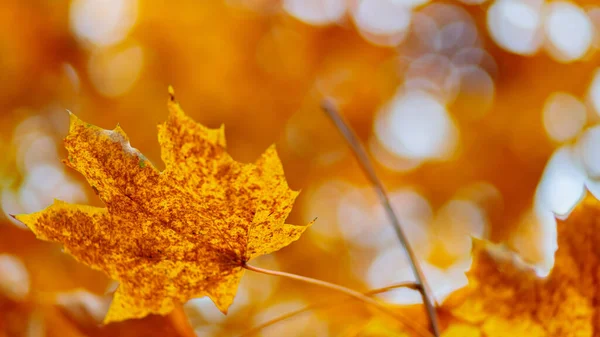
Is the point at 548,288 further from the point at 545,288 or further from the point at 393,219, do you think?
the point at 393,219

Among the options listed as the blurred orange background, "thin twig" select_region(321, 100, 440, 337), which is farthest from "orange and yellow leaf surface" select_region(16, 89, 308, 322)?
the blurred orange background

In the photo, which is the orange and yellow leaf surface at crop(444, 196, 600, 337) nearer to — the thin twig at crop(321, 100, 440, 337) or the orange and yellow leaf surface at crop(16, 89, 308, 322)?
the thin twig at crop(321, 100, 440, 337)

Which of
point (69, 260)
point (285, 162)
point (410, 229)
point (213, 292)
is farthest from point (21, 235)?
point (410, 229)

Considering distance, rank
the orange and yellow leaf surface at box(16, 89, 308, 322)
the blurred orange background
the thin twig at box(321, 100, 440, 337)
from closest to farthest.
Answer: the orange and yellow leaf surface at box(16, 89, 308, 322) → the thin twig at box(321, 100, 440, 337) → the blurred orange background

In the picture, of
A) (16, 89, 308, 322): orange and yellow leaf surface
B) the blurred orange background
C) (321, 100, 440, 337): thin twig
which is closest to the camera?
(16, 89, 308, 322): orange and yellow leaf surface

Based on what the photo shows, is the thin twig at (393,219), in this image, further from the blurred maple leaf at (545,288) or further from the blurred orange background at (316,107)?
the blurred orange background at (316,107)

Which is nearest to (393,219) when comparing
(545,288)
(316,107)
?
(545,288)

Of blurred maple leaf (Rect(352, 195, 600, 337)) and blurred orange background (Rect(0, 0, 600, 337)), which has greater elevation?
blurred orange background (Rect(0, 0, 600, 337))

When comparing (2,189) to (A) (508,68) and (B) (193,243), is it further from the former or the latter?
(A) (508,68)

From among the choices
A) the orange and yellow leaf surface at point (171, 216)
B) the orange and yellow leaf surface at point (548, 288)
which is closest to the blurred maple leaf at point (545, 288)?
the orange and yellow leaf surface at point (548, 288)
